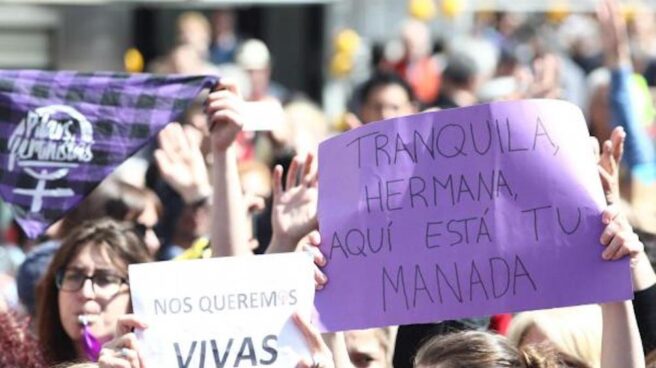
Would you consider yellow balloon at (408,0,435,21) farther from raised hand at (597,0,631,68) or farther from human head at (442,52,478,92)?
raised hand at (597,0,631,68)

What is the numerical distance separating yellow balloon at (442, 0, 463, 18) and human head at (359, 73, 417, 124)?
4.99 m

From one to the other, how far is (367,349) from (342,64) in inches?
321

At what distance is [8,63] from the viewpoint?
13.3m

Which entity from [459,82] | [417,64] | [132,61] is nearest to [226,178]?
[459,82]

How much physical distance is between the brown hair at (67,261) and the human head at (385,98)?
10.8 feet

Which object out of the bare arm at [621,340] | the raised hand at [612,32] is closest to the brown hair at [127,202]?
the raised hand at [612,32]

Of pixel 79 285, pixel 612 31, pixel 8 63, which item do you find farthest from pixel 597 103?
pixel 8 63

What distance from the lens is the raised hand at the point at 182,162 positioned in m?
6.34

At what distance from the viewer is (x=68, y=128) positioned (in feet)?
17.6

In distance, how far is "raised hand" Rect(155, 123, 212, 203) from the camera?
20.8 feet

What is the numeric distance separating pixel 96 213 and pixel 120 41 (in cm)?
760

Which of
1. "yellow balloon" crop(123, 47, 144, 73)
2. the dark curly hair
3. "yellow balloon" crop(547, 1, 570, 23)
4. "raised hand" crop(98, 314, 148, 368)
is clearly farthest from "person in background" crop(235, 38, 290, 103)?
"raised hand" crop(98, 314, 148, 368)

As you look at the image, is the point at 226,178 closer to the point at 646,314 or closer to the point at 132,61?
the point at 646,314

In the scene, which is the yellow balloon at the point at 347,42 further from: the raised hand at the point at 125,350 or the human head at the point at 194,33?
the raised hand at the point at 125,350
